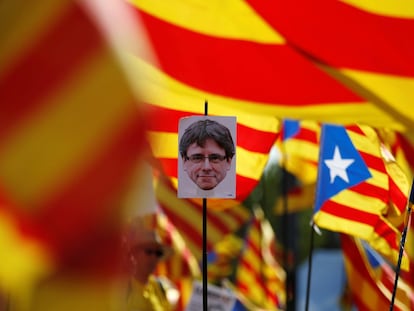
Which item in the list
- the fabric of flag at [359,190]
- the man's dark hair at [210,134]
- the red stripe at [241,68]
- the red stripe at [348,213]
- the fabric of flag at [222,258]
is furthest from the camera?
the fabric of flag at [222,258]

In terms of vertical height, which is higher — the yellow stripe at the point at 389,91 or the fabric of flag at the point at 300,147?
the fabric of flag at the point at 300,147

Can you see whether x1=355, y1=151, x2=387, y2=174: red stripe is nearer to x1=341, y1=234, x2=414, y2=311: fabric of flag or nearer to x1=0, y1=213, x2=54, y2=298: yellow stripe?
x1=341, y1=234, x2=414, y2=311: fabric of flag

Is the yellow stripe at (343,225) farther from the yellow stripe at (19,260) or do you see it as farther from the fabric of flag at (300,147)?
the yellow stripe at (19,260)

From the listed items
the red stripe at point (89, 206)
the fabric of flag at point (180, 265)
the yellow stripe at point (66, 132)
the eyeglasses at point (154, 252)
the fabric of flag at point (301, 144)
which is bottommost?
the red stripe at point (89, 206)

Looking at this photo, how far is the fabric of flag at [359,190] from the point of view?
4808 millimetres

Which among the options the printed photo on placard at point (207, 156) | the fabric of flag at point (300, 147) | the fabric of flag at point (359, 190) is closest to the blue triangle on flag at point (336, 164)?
the fabric of flag at point (359, 190)

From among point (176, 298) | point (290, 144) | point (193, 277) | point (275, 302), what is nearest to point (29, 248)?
point (290, 144)

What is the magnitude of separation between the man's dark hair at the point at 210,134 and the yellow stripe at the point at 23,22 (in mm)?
1868

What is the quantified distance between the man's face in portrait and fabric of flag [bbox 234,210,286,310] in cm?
710

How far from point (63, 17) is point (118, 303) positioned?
0.23 meters

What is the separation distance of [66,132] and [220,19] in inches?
135

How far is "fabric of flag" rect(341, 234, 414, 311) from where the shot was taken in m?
4.91

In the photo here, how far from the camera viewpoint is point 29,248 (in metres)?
0.71

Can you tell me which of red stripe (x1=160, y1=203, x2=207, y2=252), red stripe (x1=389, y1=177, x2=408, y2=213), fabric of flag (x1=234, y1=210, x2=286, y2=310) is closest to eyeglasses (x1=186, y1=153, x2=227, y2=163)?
red stripe (x1=389, y1=177, x2=408, y2=213)
